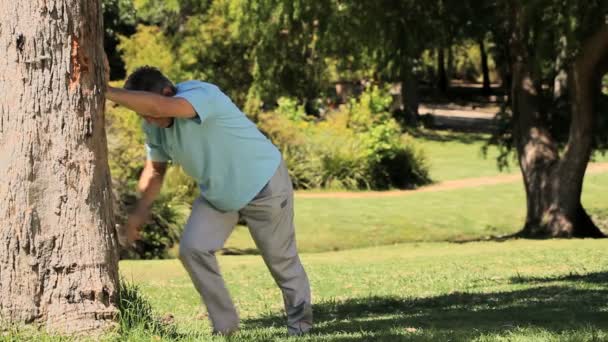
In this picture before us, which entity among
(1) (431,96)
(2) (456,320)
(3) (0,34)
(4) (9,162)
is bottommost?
(1) (431,96)

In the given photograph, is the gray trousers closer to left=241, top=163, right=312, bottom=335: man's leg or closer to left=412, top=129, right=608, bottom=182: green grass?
left=241, top=163, right=312, bottom=335: man's leg

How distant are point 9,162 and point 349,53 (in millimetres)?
16154

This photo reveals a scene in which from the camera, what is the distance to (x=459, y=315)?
791 centimetres

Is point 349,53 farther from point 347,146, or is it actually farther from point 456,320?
→ point 456,320

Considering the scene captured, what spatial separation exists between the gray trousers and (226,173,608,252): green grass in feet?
46.1

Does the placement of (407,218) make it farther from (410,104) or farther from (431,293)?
(410,104)

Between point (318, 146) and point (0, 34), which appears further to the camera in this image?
point (318, 146)

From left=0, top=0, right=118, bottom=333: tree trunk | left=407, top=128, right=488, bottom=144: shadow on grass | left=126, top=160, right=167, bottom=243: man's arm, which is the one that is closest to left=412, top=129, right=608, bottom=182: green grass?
left=407, top=128, right=488, bottom=144: shadow on grass

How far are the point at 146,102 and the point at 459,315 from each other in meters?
3.16

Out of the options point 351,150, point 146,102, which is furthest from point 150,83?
point 351,150

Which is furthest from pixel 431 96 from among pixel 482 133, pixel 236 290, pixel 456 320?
pixel 456 320

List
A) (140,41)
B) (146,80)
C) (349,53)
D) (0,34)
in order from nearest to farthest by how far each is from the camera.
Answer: (0,34) → (146,80) → (349,53) → (140,41)

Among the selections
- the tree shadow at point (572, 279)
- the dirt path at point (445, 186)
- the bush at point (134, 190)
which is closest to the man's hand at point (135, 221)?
the tree shadow at point (572, 279)

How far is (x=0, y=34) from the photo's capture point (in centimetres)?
546
